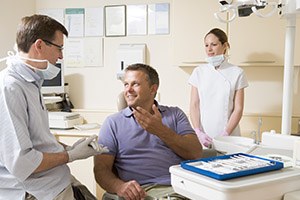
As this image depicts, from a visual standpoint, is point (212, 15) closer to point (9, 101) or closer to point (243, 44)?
point (243, 44)

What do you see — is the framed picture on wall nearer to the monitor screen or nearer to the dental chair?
the monitor screen

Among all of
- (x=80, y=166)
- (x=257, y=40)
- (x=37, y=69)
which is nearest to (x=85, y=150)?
(x=37, y=69)

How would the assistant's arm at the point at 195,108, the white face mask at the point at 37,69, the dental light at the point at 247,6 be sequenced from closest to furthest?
the white face mask at the point at 37,69 → the dental light at the point at 247,6 → the assistant's arm at the point at 195,108

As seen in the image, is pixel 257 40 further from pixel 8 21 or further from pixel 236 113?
pixel 8 21

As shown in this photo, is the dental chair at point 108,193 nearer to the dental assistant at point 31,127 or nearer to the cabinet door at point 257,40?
the dental assistant at point 31,127

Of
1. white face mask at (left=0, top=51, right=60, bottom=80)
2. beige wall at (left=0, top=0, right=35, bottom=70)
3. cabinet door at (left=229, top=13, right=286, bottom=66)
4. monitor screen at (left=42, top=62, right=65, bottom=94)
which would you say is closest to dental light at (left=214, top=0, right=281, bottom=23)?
white face mask at (left=0, top=51, right=60, bottom=80)

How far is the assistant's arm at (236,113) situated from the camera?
230 cm

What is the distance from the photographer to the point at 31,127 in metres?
→ 1.30

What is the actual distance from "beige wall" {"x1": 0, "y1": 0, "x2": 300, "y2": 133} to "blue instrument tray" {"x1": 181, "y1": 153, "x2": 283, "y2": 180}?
200 centimetres

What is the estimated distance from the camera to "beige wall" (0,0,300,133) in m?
2.86

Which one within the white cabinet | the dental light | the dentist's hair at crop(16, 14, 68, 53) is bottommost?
the white cabinet

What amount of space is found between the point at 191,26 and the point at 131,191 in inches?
68.8

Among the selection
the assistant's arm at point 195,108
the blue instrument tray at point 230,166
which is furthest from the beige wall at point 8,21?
the blue instrument tray at point 230,166

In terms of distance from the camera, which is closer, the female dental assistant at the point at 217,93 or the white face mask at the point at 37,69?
the white face mask at the point at 37,69
